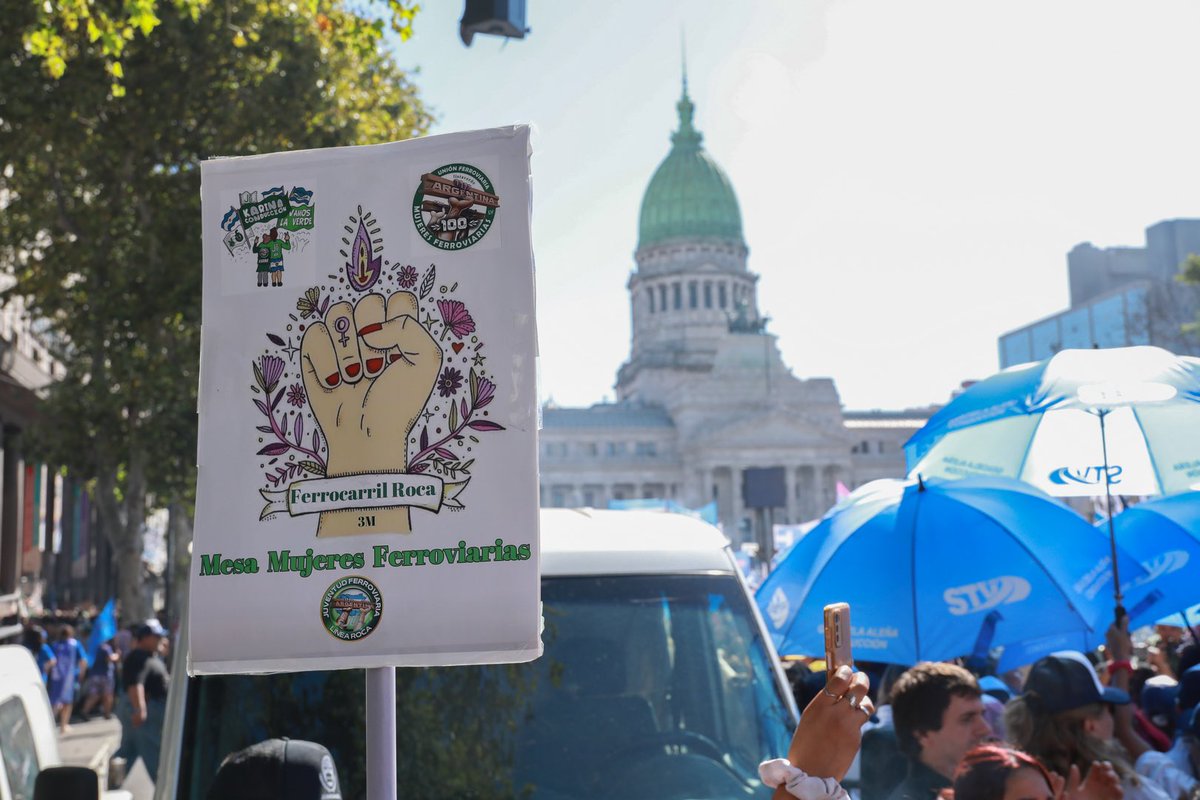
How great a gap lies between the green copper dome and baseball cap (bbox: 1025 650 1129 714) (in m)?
106

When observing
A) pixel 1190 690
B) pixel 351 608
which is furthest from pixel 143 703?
pixel 351 608

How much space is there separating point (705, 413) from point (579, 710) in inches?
3701

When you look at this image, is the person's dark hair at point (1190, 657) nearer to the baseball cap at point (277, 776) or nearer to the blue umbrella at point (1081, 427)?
the blue umbrella at point (1081, 427)

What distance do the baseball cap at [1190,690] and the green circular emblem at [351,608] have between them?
4.82 meters

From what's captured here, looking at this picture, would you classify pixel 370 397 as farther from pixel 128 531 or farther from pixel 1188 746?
pixel 128 531

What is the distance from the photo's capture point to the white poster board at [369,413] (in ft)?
7.86

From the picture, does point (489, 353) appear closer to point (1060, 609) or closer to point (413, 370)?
point (413, 370)

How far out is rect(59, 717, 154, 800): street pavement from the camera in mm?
12395

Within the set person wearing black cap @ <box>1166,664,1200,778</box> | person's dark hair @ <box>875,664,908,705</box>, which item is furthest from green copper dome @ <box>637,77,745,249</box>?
person wearing black cap @ <box>1166,664,1200,778</box>

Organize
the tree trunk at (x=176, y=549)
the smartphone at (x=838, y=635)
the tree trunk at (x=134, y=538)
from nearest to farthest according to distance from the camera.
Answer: the smartphone at (x=838, y=635)
the tree trunk at (x=134, y=538)
the tree trunk at (x=176, y=549)

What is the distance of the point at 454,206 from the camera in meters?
2.54

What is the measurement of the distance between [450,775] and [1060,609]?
3.53 m

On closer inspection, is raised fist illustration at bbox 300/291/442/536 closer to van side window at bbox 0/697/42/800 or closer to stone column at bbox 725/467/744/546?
van side window at bbox 0/697/42/800

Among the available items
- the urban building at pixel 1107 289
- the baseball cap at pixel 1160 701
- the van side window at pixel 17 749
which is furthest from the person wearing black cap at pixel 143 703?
the urban building at pixel 1107 289
